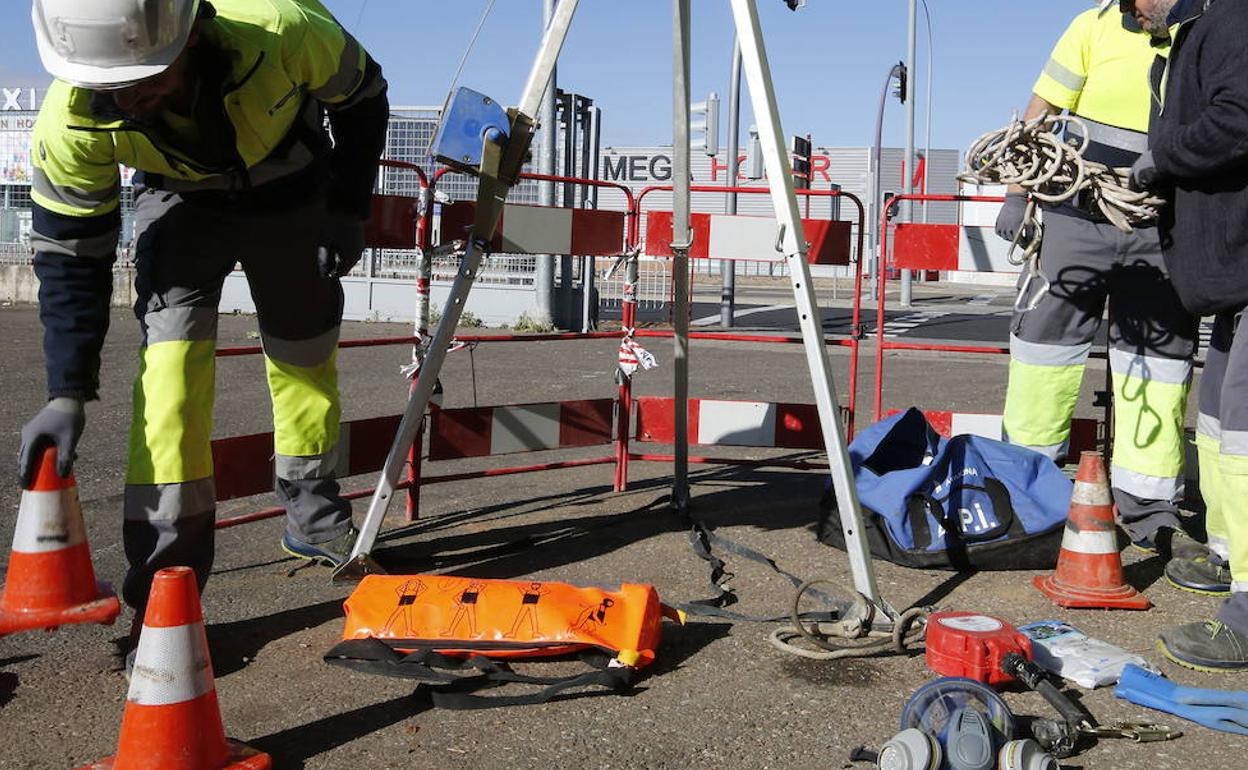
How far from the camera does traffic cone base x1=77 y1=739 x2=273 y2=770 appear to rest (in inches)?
107

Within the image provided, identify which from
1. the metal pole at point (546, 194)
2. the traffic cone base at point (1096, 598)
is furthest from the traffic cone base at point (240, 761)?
the metal pole at point (546, 194)

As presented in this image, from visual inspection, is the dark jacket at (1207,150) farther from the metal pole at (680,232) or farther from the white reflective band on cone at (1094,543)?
the metal pole at (680,232)

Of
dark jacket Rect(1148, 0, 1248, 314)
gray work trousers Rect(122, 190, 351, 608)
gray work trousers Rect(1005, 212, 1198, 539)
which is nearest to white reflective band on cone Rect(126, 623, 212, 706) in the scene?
gray work trousers Rect(122, 190, 351, 608)

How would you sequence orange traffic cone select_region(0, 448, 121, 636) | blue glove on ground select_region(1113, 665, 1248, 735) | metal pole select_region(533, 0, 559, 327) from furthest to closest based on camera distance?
metal pole select_region(533, 0, 559, 327), orange traffic cone select_region(0, 448, 121, 636), blue glove on ground select_region(1113, 665, 1248, 735)

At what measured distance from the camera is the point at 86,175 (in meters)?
3.24

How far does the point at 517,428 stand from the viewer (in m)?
5.51

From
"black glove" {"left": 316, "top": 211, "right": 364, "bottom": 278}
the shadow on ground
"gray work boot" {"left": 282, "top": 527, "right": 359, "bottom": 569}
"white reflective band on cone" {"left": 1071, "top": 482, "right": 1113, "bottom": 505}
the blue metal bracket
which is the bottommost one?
the shadow on ground

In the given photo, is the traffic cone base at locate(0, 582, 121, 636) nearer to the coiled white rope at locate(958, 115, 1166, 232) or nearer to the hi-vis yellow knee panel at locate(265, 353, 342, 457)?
the hi-vis yellow knee panel at locate(265, 353, 342, 457)

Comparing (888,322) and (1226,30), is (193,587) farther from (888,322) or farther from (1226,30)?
(888,322)

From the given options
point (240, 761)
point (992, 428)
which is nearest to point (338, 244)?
point (240, 761)

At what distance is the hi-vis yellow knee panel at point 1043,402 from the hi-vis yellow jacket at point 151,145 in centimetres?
296

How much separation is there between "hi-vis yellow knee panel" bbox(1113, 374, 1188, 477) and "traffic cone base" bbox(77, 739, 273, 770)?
3480 millimetres

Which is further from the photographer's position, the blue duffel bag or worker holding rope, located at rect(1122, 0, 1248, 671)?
the blue duffel bag

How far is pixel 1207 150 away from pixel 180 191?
297 centimetres
